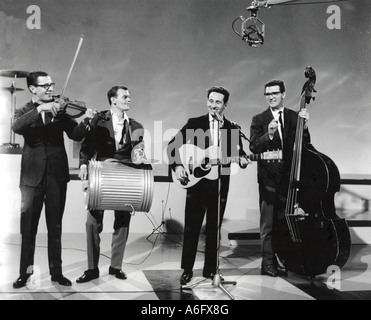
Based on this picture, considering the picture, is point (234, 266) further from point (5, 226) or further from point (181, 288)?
point (5, 226)

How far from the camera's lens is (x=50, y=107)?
3.68 meters

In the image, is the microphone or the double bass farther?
the double bass

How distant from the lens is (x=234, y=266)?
16.4 feet

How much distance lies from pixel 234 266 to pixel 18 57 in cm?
347

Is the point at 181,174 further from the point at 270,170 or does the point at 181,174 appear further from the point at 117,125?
the point at 270,170

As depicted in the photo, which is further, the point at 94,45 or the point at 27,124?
the point at 94,45

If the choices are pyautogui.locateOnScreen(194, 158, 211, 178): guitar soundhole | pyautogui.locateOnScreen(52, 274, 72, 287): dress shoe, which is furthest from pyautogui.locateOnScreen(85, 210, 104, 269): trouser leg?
pyautogui.locateOnScreen(194, 158, 211, 178): guitar soundhole

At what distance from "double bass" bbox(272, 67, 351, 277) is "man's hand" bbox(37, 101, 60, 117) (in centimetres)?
191

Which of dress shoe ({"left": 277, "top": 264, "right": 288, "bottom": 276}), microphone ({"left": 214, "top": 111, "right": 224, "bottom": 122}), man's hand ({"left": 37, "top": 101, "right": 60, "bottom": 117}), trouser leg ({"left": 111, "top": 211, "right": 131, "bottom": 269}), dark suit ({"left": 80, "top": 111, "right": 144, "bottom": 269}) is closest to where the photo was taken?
man's hand ({"left": 37, "top": 101, "right": 60, "bottom": 117})

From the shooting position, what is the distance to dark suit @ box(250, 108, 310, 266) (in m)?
4.47

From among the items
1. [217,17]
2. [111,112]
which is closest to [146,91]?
[217,17]

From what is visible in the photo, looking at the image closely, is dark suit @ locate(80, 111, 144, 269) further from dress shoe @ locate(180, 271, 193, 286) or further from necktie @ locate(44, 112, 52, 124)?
dress shoe @ locate(180, 271, 193, 286)

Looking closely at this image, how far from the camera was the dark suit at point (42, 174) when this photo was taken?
4.02m
